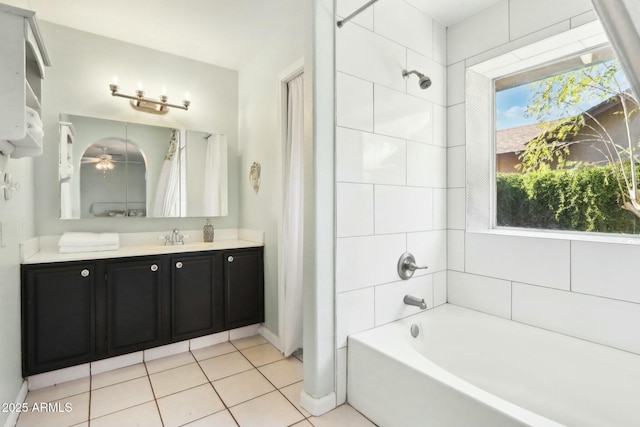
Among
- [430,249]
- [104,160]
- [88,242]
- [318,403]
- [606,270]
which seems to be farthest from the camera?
[104,160]

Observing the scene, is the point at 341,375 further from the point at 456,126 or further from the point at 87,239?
the point at 87,239

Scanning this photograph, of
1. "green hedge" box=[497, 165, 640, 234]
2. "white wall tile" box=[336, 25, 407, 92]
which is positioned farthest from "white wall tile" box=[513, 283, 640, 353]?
"white wall tile" box=[336, 25, 407, 92]

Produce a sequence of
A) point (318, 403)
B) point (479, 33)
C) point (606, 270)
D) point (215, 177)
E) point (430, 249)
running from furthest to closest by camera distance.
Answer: point (215, 177)
point (430, 249)
point (479, 33)
point (318, 403)
point (606, 270)

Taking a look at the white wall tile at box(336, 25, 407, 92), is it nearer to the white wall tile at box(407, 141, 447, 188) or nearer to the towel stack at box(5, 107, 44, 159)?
the white wall tile at box(407, 141, 447, 188)

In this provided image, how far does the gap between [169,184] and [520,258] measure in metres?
2.81

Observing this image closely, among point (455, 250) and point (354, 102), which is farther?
point (455, 250)

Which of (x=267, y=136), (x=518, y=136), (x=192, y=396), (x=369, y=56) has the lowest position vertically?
(x=192, y=396)

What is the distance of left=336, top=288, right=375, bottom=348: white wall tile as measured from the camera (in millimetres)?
1693

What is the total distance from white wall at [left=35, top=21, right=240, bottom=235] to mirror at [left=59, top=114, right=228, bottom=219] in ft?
0.31

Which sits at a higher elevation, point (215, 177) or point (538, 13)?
point (538, 13)

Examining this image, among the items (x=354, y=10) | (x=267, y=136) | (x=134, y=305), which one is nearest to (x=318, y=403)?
(x=134, y=305)

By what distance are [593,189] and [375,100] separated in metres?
1.36

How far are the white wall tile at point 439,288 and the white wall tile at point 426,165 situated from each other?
2.11ft

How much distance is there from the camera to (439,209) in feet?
7.23
